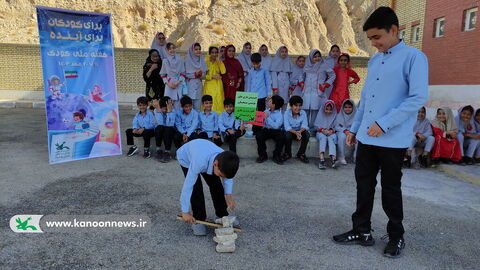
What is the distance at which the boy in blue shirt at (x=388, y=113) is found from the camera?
7.96 ft

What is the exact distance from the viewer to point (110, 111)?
5504 millimetres

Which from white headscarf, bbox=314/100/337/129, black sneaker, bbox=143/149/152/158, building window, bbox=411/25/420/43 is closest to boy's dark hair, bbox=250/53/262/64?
white headscarf, bbox=314/100/337/129

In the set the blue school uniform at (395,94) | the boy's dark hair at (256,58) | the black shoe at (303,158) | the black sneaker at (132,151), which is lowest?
the black shoe at (303,158)

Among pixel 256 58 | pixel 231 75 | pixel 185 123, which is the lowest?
pixel 185 123

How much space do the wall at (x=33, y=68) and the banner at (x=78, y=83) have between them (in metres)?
9.62

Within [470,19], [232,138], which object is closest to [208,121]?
[232,138]

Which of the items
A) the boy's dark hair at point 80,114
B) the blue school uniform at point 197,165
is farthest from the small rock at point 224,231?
the boy's dark hair at point 80,114

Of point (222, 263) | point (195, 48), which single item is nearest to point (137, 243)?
point (222, 263)

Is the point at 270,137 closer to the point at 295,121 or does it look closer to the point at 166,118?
the point at 295,121

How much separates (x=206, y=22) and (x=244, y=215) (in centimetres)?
2832

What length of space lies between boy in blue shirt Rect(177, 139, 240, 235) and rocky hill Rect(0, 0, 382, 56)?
84.9 feet

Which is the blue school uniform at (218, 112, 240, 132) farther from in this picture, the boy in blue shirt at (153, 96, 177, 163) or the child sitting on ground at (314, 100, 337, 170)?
the child sitting on ground at (314, 100, 337, 170)

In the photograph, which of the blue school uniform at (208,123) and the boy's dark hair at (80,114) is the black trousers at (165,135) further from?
the boy's dark hair at (80,114)

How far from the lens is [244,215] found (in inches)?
137
